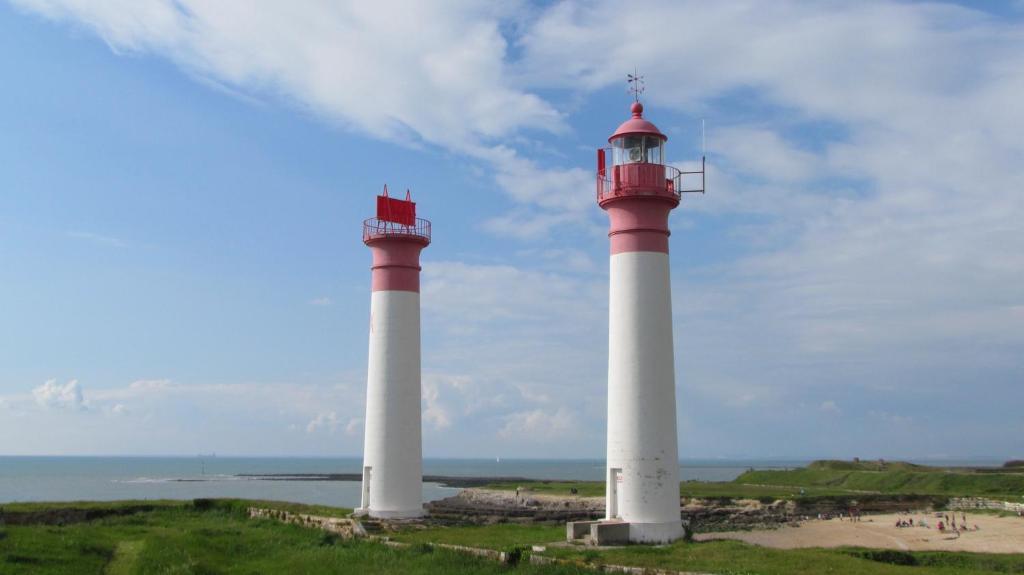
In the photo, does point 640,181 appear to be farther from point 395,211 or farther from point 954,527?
point 954,527

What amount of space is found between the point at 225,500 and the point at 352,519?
864 cm

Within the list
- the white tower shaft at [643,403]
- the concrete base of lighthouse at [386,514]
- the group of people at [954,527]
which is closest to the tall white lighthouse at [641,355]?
the white tower shaft at [643,403]

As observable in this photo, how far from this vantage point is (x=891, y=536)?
3042cm

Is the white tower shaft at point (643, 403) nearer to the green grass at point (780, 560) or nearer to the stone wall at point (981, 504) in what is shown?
the green grass at point (780, 560)

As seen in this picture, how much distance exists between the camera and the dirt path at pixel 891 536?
26.7 m

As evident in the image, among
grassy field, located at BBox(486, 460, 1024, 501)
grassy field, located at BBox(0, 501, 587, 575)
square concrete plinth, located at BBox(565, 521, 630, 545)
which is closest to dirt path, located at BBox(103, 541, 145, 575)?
grassy field, located at BBox(0, 501, 587, 575)

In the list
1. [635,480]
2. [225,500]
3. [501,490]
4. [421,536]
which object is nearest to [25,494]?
[501,490]

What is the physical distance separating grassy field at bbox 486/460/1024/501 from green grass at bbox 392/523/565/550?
75.9 ft

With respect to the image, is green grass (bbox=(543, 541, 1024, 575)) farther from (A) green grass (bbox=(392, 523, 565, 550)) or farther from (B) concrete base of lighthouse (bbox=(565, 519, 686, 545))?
(A) green grass (bbox=(392, 523, 565, 550))

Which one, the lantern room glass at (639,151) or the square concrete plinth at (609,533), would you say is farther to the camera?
the lantern room glass at (639,151)

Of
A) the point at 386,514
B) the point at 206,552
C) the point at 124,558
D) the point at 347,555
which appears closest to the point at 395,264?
the point at 386,514

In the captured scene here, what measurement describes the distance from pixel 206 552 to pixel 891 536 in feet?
74.6

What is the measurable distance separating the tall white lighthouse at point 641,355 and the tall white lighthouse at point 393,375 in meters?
8.78

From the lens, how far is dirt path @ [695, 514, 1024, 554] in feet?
87.6
